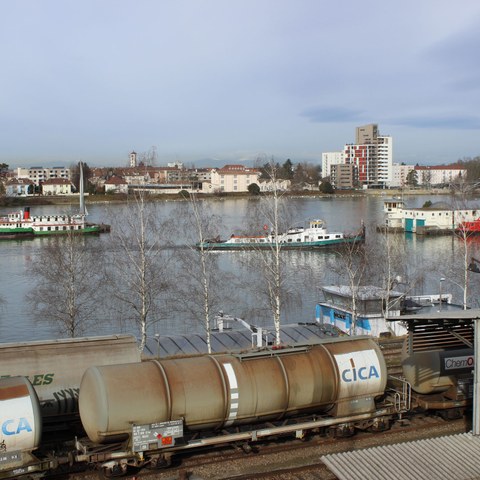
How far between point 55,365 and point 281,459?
4422 mm

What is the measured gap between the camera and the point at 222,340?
22516 mm

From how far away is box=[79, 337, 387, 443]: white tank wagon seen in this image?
977 centimetres

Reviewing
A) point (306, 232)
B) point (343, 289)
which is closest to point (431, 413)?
point (343, 289)

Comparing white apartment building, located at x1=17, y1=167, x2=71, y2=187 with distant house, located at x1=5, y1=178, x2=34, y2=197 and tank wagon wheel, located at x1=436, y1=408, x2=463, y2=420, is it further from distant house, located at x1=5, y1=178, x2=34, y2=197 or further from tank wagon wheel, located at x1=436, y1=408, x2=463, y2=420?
tank wagon wheel, located at x1=436, y1=408, x2=463, y2=420

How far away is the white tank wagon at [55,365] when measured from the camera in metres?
11.2

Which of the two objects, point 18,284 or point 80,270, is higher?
point 80,270

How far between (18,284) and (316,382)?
29354 mm

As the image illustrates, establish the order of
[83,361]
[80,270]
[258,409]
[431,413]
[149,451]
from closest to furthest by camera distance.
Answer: [149,451], [258,409], [83,361], [431,413], [80,270]

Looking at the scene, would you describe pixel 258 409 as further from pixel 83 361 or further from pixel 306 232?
pixel 306 232

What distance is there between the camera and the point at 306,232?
56.6 m

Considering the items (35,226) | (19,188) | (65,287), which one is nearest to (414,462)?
(65,287)

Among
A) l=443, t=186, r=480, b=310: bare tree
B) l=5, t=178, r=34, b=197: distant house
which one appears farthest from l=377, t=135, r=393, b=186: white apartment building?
l=443, t=186, r=480, b=310: bare tree

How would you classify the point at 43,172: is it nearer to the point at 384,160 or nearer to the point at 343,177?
the point at 343,177

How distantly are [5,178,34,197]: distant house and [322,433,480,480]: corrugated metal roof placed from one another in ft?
409
